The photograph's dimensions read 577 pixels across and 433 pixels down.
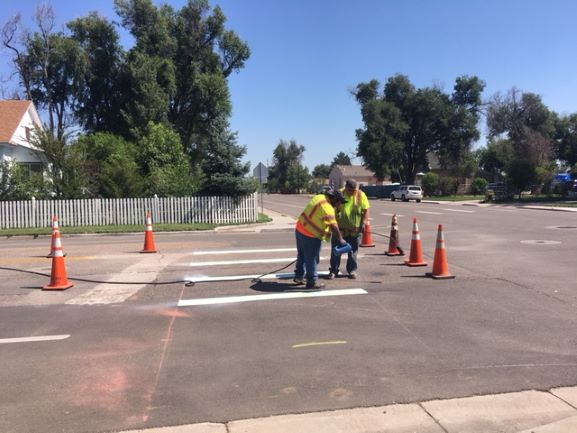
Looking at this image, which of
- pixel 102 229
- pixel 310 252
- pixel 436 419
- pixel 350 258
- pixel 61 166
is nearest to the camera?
pixel 436 419

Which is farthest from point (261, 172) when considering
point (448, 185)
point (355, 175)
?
point (355, 175)

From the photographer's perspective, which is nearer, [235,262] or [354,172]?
[235,262]

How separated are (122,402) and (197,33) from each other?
43.0 meters

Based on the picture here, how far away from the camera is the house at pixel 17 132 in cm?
2875

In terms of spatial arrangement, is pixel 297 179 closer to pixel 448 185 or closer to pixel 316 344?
pixel 448 185

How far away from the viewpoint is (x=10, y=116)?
31234mm

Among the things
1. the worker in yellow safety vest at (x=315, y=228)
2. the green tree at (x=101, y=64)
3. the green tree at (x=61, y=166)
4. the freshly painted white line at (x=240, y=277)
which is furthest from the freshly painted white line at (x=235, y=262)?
the green tree at (x=101, y=64)

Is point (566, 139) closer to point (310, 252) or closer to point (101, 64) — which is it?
point (101, 64)

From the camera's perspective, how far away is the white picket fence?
2089 cm

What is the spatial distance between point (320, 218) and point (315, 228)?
0.56 ft

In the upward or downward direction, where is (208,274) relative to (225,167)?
downward

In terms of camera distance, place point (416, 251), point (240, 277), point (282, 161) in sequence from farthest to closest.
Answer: point (282, 161) < point (416, 251) < point (240, 277)

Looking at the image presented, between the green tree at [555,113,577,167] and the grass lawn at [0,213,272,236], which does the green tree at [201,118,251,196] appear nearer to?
the grass lawn at [0,213,272,236]

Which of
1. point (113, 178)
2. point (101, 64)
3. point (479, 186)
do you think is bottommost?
point (479, 186)
